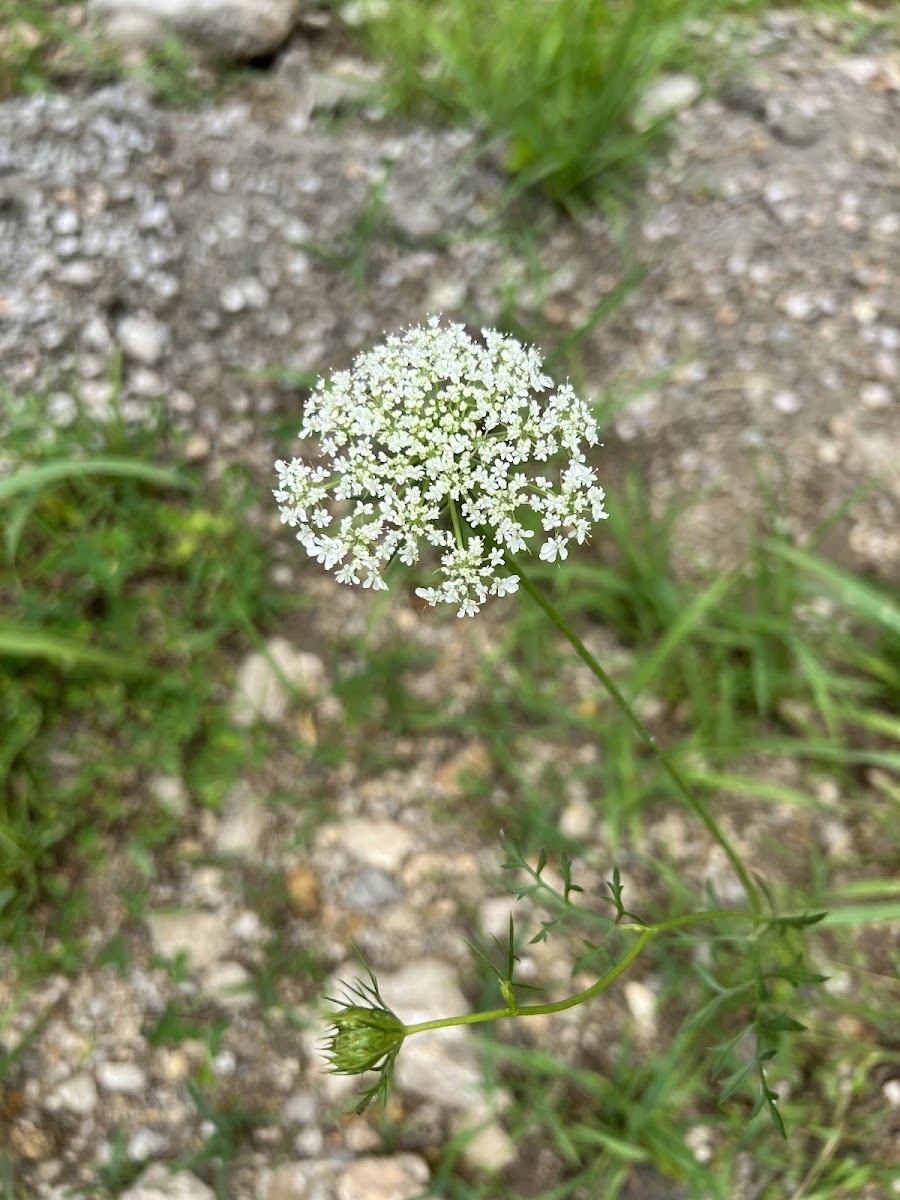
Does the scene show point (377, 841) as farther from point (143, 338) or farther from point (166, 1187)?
point (143, 338)

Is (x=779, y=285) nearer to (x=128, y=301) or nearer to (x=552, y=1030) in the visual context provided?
(x=128, y=301)

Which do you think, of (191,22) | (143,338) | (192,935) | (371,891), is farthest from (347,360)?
(192,935)

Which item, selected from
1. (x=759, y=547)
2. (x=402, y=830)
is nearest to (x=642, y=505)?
(x=759, y=547)

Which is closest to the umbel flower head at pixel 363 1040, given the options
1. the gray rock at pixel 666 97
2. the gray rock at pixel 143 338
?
the gray rock at pixel 143 338

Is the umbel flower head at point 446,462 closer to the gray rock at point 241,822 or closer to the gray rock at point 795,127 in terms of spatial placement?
the gray rock at point 241,822

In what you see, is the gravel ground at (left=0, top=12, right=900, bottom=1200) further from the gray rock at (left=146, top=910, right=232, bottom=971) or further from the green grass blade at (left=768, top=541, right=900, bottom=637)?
the green grass blade at (left=768, top=541, right=900, bottom=637)
